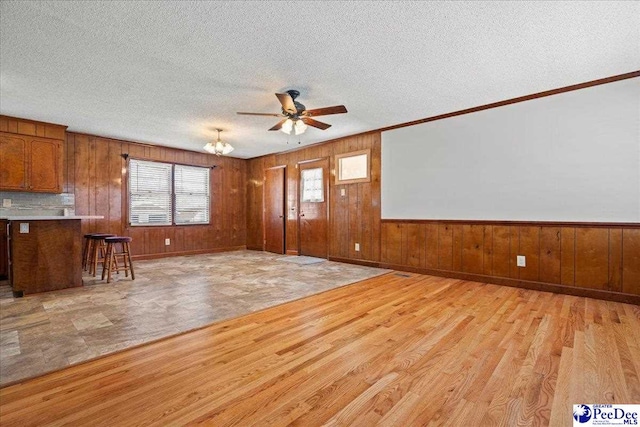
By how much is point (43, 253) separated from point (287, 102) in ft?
11.4

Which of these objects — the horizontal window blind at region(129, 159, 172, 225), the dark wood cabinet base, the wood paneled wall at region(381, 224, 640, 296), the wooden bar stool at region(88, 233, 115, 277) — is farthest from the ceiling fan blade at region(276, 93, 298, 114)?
the horizontal window blind at region(129, 159, 172, 225)

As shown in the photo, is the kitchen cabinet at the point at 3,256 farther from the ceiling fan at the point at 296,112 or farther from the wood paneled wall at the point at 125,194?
the ceiling fan at the point at 296,112

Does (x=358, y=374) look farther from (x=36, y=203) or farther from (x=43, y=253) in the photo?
(x=36, y=203)

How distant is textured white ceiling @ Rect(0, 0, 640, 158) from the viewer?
2.11m

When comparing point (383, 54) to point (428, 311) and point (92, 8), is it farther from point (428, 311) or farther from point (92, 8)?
point (428, 311)

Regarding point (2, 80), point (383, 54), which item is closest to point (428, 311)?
point (383, 54)

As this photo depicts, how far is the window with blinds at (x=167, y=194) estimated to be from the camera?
602cm

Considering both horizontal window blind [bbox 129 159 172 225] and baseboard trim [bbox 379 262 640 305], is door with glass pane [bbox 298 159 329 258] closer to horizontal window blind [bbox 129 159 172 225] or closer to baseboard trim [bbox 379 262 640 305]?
baseboard trim [bbox 379 262 640 305]

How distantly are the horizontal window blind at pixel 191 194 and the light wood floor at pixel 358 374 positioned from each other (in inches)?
188

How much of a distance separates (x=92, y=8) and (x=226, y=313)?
2.58 meters

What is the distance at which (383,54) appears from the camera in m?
2.67

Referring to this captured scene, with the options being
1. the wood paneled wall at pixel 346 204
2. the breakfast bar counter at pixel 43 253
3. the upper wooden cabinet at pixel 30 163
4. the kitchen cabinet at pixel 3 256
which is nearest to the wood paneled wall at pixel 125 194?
the upper wooden cabinet at pixel 30 163

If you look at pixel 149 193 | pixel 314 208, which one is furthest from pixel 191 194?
pixel 314 208

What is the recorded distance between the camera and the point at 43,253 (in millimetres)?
3570
